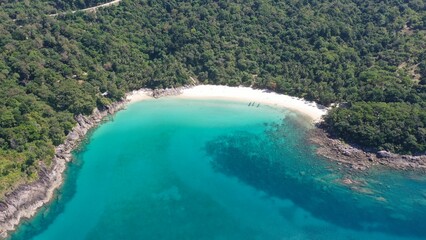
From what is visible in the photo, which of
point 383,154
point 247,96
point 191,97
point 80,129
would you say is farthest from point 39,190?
point 383,154

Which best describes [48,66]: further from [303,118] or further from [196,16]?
[303,118]

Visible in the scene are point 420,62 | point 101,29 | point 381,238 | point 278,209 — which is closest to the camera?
point 381,238

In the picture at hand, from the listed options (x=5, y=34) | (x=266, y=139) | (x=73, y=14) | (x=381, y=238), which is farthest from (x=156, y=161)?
(x=73, y=14)

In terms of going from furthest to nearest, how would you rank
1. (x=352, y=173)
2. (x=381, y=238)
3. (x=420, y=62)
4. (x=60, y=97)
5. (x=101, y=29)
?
(x=101, y=29), (x=420, y=62), (x=60, y=97), (x=352, y=173), (x=381, y=238)

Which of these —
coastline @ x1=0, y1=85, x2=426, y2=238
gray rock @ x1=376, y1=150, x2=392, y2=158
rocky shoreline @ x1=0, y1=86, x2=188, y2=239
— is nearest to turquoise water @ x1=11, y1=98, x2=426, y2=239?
rocky shoreline @ x1=0, y1=86, x2=188, y2=239

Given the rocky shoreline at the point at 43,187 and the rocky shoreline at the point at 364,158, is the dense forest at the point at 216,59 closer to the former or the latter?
the rocky shoreline at the point at 43,187

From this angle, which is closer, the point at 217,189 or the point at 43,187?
the point at 43,187

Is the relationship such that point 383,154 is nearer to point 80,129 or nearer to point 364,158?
point 364,158
